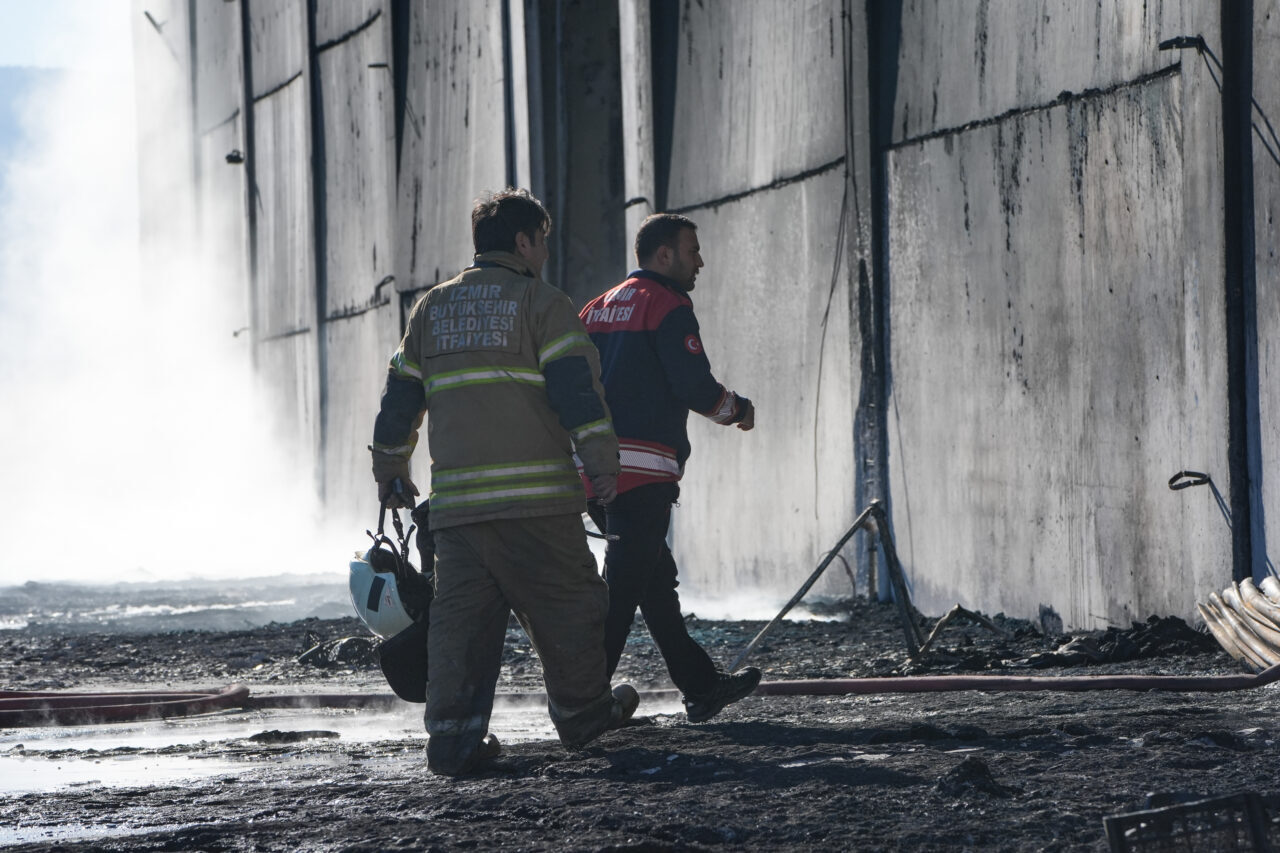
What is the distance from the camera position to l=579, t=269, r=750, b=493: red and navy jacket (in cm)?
505

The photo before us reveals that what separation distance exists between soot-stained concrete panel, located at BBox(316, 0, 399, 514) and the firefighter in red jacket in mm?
11160

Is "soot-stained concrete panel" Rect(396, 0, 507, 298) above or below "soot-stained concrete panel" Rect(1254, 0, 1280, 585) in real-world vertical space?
above

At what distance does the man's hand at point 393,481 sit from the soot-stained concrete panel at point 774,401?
15.4ft

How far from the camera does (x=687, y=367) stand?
16.6ft

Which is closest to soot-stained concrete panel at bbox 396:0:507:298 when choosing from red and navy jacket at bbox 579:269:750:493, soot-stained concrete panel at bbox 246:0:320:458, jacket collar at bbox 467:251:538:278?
soot-stained concrete panel at bbox 246:0:320:458

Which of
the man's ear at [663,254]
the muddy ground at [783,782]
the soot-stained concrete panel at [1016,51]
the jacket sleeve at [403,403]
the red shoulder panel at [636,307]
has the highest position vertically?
the soot-stained concrete panel at [1016,51]

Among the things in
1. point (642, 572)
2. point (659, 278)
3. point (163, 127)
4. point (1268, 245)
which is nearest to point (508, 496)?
point (642, 572)

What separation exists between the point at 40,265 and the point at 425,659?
127ft

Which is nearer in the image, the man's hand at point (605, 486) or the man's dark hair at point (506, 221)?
the man's hand at point (605, 486)

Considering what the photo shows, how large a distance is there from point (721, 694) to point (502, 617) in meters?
0.94

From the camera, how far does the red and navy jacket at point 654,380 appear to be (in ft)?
16.6

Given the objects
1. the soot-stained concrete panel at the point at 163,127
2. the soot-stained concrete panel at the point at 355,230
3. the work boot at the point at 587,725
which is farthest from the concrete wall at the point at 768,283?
the soot-stained concrete panel at the point at 163,127

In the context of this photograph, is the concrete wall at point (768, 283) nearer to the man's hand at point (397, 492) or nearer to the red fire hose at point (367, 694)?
the red fire hose at point (367, 694)

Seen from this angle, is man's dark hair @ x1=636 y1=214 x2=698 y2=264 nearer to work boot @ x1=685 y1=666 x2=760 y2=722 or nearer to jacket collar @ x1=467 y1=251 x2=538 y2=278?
jacket collar @ x1=467 y1=251 x2=538 y2=278
